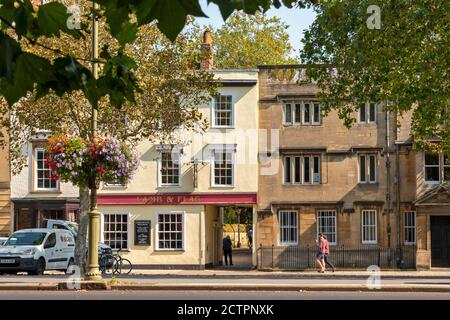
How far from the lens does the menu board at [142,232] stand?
42562 mm

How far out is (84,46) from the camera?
97.3 feet

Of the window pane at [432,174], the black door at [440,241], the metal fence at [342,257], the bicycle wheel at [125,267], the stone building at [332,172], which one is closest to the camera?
the bicycle wheel at [125,267]

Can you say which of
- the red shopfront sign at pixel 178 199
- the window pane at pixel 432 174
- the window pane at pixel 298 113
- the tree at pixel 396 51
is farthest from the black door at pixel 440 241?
the tree at pixel 396 51

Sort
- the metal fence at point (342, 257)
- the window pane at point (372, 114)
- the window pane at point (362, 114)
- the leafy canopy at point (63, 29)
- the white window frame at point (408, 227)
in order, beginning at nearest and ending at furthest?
the leafy canopy at point (63, 29) < the metal fence at point (342, 257) < the white window frame at point (408, 227) < the window pane at point (362, 114) < the window pane at point (372, 114)

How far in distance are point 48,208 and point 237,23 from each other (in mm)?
27274

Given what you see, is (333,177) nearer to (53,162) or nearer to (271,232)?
(271,232)

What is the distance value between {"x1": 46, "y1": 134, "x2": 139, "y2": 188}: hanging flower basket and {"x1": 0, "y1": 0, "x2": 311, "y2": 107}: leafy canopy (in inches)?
747

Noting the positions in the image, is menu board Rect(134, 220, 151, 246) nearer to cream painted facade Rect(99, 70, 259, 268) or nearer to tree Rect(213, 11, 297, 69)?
cream painted facade Rect(99, 70, 259, 268)

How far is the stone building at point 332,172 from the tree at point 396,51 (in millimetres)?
10533

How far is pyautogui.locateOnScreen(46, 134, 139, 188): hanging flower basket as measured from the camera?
2433cm

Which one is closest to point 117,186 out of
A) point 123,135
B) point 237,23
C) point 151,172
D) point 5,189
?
point 151,172

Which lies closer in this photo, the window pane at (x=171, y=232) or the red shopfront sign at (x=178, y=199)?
the red shopfront sign at (x=178, y=199)

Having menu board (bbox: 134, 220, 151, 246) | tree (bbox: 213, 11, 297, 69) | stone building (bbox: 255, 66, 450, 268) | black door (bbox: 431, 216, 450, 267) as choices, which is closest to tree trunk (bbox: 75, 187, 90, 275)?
menu board (bbox: 134, 220, 151, 246)

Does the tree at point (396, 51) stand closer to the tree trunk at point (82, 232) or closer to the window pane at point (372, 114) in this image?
the tree trunk at point (82, 232)
